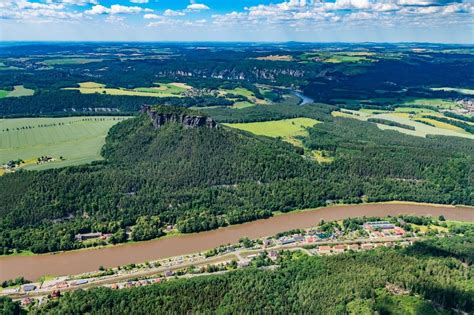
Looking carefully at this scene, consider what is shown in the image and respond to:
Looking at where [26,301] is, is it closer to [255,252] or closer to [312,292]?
[255,252]

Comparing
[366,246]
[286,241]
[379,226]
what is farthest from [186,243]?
[379,226]

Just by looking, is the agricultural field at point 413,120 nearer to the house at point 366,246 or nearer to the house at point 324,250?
the house at point 366,246

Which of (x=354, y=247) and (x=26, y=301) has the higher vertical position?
(x=26, y=301)

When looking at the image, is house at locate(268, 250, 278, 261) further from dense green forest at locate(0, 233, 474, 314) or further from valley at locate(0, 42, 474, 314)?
dense green forest at locate(0, 233, 474, 314)

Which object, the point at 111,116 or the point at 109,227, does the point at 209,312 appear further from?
the point at 111,116

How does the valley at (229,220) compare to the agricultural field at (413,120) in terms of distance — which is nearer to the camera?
the valley at (229,220)

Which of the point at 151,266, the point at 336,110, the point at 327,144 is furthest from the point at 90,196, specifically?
the point at 336,110

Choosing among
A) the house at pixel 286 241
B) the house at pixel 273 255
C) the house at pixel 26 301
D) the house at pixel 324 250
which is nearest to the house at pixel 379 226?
the house at pixel 324 250

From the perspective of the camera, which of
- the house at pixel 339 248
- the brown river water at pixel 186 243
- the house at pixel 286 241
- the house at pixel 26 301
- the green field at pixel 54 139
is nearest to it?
the house at pixel 26 301
